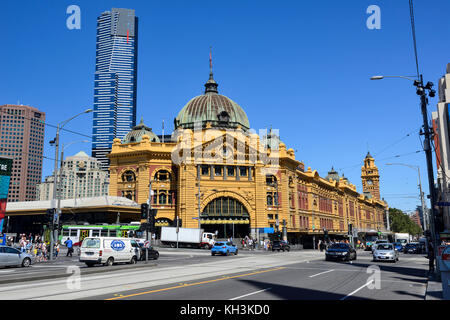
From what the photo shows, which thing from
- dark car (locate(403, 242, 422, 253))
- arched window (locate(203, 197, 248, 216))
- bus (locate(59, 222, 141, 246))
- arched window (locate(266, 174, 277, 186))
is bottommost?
dark car (locate(403, 242, 422, 253))

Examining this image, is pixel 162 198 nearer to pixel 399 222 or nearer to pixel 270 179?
pixel 270 179

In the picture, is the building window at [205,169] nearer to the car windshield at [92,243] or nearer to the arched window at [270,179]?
the arched window at [270,179]

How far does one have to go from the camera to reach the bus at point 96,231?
48.9m

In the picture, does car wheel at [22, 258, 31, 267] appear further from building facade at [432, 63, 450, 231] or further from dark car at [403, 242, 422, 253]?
dark car at [403, 242, 422, 253]

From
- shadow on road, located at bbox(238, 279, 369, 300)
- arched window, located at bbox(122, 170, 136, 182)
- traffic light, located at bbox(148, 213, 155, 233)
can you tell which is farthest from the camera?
arched window, located at bbox(122, 170, 136, 182)

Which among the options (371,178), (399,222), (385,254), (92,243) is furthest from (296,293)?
(399,222)

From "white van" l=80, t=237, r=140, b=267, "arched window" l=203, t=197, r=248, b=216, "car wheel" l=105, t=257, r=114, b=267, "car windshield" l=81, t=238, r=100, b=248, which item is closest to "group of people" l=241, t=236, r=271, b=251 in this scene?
"arched window" l=203, t=197, r=248, b=216

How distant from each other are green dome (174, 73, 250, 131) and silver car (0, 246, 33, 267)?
48.7 m

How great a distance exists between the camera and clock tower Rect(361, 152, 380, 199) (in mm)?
160750

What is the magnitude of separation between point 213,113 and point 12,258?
5210 cm

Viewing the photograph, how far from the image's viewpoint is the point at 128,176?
6762 centimetres

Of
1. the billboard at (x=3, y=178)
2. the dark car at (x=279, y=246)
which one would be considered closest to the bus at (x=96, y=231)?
the billboard at (x=3, y=178)

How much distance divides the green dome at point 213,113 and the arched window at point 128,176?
1422 centimetres
